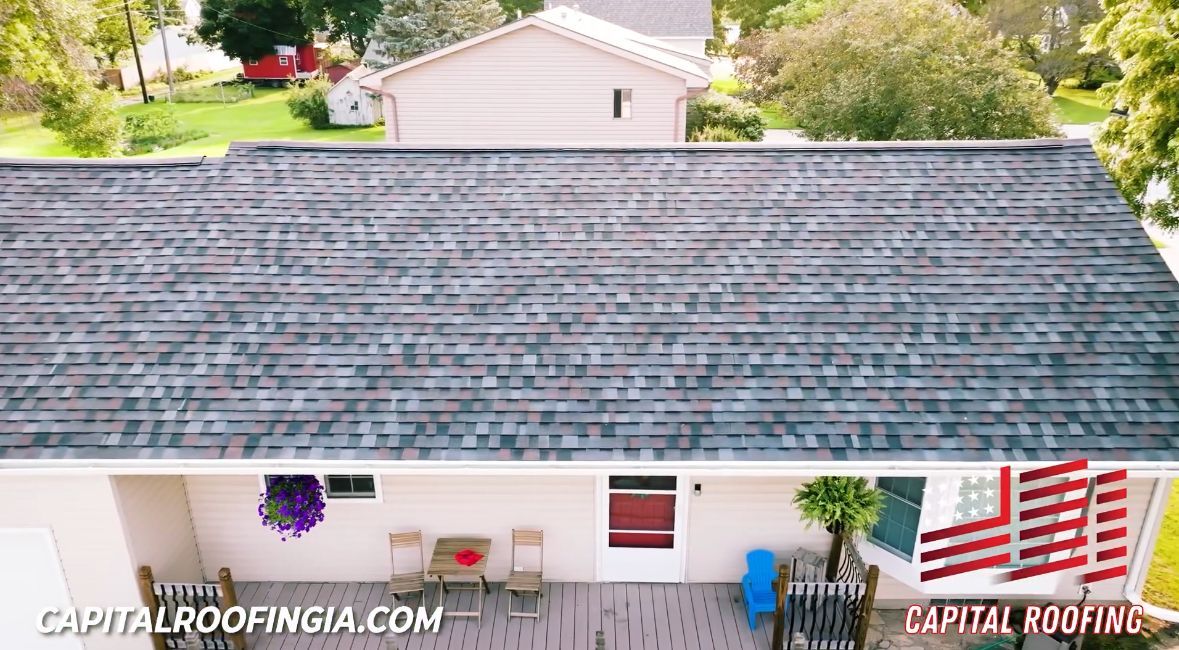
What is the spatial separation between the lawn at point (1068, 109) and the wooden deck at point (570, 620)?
1335 inches

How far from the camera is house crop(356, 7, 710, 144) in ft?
65.9

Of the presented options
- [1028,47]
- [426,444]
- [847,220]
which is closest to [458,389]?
[426,444]

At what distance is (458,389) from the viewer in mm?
7539

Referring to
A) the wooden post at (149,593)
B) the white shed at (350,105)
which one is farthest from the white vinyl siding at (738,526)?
the white shed at (350,105)

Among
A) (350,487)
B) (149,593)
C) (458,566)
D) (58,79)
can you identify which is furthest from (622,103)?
(58,79)

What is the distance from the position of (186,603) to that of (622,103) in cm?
1687

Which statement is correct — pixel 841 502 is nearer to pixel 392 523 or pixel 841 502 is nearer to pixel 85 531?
pixel 392 523

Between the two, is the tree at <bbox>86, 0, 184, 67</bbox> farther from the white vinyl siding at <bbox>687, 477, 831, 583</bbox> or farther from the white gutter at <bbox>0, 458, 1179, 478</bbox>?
the white vinyl siding at <bbox>687, 477, 831, 583</bbox>

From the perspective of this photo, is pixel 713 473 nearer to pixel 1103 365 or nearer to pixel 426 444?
pixel 426 444

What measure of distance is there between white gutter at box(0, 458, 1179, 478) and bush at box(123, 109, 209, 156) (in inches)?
1388

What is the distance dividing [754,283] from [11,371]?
801cm

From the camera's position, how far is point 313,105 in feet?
136

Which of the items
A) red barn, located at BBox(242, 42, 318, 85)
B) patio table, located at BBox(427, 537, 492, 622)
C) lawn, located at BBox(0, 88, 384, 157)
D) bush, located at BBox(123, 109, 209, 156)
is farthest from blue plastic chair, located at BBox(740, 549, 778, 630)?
red barn, located at BBox(242, 42, 318, 85)

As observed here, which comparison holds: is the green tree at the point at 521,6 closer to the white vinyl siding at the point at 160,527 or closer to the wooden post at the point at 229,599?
the white vinyl siding at the point at 160,527
